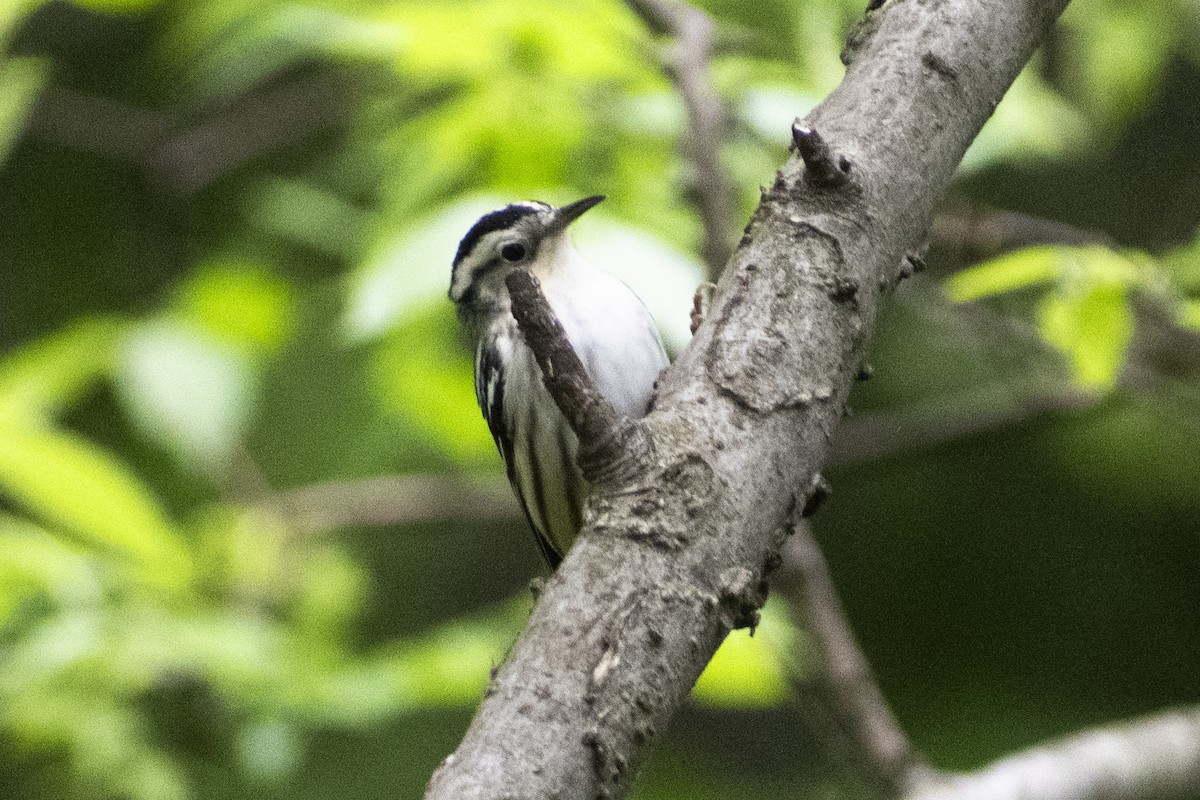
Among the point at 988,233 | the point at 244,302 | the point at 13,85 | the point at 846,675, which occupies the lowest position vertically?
the point at 846,675

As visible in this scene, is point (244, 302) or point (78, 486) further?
point (244, 302)

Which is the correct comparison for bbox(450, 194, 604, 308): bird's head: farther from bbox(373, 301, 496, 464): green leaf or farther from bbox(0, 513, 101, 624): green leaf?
bbox(0, 513, 101, 624): green leaf

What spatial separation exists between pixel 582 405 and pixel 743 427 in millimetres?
151

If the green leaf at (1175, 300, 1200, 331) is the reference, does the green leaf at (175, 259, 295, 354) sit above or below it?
Result: above

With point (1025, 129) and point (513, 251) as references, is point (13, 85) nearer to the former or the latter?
point (513, 251)

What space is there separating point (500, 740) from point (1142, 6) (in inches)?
102

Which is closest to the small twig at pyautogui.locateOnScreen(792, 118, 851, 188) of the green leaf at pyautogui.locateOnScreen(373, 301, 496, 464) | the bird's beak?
the bird's beak

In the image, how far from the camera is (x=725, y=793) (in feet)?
12.3

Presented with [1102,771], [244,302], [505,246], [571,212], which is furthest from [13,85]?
[1102,771]

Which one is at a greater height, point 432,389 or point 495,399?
point 432,389

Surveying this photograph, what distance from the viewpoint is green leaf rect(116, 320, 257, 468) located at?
2303 millimetres

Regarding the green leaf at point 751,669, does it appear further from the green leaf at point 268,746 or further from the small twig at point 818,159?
the small twig at point 818,159

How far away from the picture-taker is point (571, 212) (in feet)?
6.89

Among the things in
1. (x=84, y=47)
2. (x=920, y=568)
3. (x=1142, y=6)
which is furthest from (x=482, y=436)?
(x=84, y=47)
